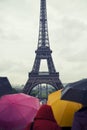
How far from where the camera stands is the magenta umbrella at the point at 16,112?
8766mm

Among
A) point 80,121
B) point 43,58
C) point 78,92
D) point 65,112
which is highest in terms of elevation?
point 43,58

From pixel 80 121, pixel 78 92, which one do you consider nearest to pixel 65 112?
pixel 78 92

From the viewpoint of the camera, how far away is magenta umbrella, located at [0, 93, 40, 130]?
8.77 meters

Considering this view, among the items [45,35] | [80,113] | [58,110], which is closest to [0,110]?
[58,110]

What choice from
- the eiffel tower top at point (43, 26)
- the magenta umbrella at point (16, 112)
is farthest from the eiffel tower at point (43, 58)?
the magenta umbrella at point (16, 112)

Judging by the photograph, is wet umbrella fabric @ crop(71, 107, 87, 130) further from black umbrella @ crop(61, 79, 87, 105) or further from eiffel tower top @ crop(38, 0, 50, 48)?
eiffel tower top @ crop(38, 0, 50, 48)

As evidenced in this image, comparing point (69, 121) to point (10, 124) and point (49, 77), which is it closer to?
point (10, 124)

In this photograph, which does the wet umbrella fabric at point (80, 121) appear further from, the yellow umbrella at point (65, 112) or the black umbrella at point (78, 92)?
the yellow umbrella at point (65, 112)

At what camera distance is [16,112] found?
916 cm

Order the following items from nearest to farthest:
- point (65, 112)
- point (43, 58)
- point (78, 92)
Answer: point (78, 92) → point (65, 112) → point (43, 58)

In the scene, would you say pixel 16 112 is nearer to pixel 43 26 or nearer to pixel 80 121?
pixel 80 121

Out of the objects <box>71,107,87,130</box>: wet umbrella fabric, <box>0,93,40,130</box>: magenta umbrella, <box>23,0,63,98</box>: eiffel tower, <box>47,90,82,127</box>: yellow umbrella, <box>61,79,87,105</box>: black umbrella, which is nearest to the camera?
<box>71,107,87,130</box>: wet umbrella fabric

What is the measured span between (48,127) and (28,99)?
13.5 feet

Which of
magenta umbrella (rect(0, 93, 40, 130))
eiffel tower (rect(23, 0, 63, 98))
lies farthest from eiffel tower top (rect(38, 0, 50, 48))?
magenta umbrella (rect(0, 93, 40, 130))
